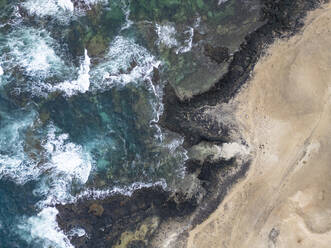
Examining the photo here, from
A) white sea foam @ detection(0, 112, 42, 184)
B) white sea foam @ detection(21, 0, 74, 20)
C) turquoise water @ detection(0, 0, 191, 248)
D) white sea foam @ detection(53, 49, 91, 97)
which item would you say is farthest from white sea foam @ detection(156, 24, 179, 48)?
white sea foam @ detection(0, 112, 42, 184)

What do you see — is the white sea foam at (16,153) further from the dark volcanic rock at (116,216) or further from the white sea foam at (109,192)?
the white sea foam at (109,192)

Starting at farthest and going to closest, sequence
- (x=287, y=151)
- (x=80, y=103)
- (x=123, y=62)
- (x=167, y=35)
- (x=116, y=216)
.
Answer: (x=116, y=216)
(x=80, y=103)
(x=123, y=62)
(x=167, y=35)
(x=287, y=151)

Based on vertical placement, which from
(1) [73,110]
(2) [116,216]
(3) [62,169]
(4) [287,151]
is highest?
(1) [73,110]

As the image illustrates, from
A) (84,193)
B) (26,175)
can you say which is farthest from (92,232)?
(26,175)

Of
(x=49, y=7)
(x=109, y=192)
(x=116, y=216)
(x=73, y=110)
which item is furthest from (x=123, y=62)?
(x=116, y=216)

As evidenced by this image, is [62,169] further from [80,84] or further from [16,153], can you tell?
[80,84]

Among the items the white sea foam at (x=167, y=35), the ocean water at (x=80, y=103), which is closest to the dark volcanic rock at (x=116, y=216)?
the ocean water at (x=80, y=103)

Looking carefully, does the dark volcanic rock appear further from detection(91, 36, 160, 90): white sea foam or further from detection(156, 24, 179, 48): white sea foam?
detection(156, 24, 179, 48): white sea foam
